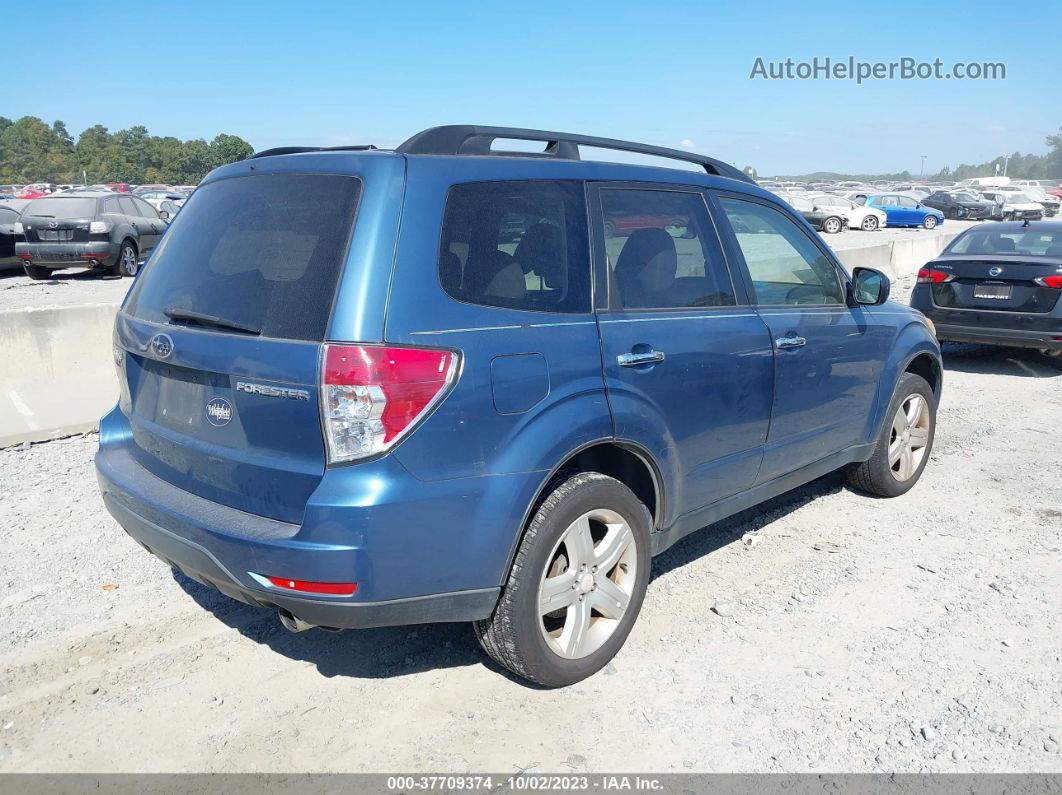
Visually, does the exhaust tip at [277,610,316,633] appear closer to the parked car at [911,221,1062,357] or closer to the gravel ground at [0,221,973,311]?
the parked car at [911,221,1062,357]

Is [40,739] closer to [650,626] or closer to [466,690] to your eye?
[466,690]

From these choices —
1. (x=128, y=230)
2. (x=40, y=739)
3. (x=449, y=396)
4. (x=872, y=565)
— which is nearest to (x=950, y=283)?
(x=872, y=565)

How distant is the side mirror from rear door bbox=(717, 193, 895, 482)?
0.07 meters

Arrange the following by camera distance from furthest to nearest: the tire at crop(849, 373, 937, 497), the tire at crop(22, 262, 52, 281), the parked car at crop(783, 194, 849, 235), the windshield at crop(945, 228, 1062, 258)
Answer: the parked car at crop(783, 194, 849, 235) → the tire at crop(22, 262, 52, 281) → the windshield at crop(945, 228, 1062, 258) → the tire at crop(849, 373, 937, 497)

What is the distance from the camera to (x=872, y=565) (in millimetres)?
4551

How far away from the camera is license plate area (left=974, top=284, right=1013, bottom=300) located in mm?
9125

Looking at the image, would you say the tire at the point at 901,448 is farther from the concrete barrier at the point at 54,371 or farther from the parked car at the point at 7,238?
the parked car at the point at 7,238

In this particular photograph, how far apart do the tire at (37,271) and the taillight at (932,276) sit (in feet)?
51.4

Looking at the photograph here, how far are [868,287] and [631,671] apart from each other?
8.45 ft

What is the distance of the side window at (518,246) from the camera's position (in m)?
3.00

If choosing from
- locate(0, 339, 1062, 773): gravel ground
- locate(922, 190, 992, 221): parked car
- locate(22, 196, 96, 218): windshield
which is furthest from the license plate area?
locate(922, 190, 992, 221): parked car

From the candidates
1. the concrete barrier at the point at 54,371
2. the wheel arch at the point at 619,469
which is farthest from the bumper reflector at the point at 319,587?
the concrete barrier at the point at 54,371

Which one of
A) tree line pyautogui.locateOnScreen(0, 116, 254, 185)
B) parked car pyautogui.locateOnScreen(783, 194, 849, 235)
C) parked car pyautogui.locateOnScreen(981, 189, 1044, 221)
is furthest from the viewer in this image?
tree line pyautogui.locateOnScreen(0, 116, 254, 185)

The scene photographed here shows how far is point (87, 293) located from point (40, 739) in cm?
1374
